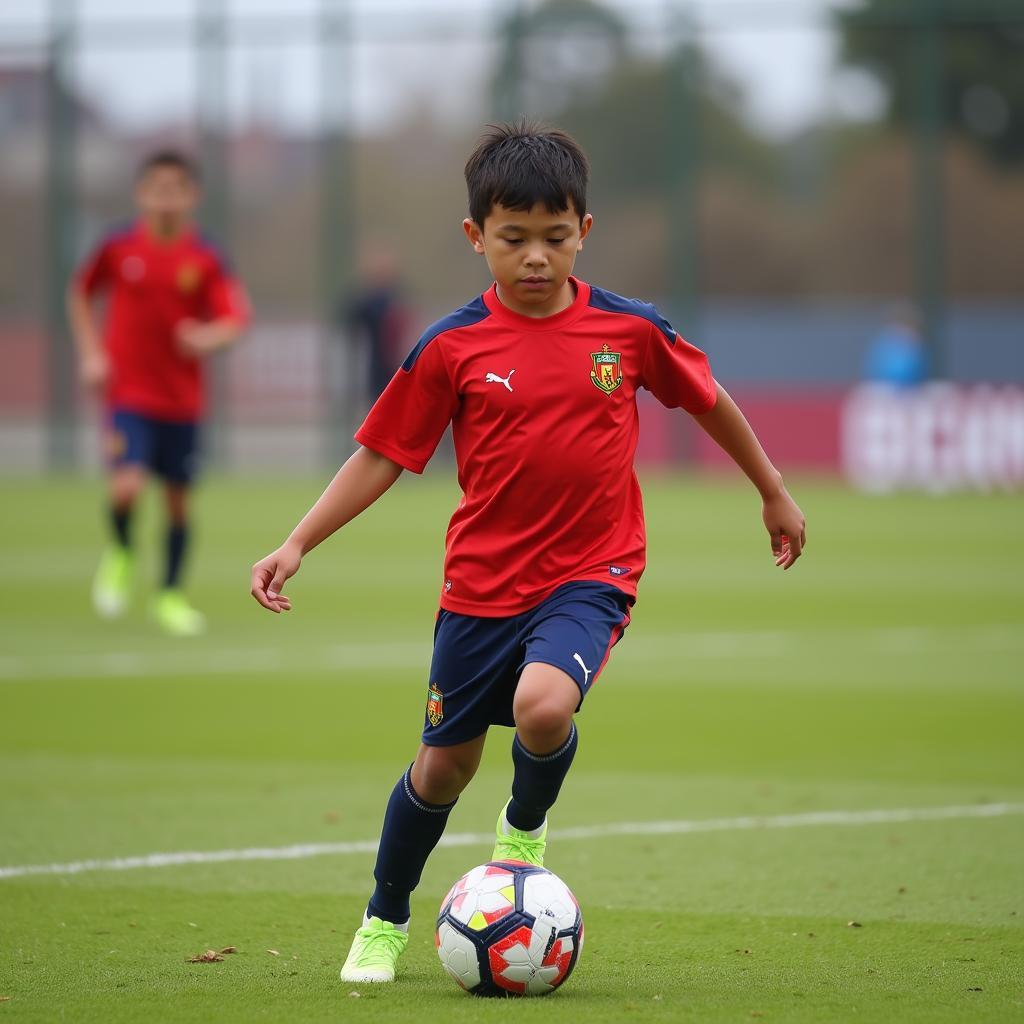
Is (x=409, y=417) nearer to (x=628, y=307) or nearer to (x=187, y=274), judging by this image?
(x=628, y=307)

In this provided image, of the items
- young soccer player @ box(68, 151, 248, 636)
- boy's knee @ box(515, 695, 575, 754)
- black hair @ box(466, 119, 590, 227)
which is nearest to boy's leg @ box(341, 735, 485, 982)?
boy's knee @ box(515, 695, 575, 754)

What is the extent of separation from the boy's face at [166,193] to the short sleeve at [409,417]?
23.6 ft

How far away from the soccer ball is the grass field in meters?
0.07

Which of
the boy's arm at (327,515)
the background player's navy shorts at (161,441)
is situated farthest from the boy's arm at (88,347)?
the boy's arm at (327,515)

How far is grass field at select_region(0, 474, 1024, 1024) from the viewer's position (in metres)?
4.45

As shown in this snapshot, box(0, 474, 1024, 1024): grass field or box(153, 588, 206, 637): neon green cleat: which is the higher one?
box(0, 474, 1024, 1024): grass field

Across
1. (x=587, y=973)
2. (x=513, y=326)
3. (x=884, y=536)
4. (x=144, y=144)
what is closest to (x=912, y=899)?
(x=587, y=973)

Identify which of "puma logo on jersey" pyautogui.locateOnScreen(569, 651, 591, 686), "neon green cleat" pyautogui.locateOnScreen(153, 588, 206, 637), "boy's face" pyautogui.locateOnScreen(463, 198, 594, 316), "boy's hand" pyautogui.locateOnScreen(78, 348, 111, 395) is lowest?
"neon green cleat" pyautogui.locateOnScreen(153, 588, 206, 637)

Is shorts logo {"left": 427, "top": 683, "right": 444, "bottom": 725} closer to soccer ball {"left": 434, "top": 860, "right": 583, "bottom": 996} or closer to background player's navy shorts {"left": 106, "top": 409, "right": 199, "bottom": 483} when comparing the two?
soccer ball {"left": 434, "top": 860, "right": 583, "bottom": 996}

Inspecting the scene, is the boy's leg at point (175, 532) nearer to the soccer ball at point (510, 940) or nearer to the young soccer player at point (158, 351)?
the young soccer player at point (158, 351)

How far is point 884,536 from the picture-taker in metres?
18.9

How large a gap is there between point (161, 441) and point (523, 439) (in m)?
7.78

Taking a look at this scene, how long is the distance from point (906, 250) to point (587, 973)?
28208mm

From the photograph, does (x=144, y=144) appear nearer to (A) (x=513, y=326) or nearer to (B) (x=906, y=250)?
(B) (x=906, y=250)
